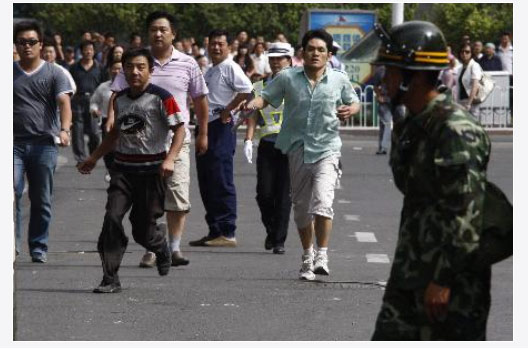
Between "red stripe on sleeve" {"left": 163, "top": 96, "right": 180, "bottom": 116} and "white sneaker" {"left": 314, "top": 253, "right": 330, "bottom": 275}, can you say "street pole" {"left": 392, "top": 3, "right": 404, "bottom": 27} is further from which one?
"red stripe on sleeve" {"left": 163, "top": 96, "right": 180, "bottom": 116}

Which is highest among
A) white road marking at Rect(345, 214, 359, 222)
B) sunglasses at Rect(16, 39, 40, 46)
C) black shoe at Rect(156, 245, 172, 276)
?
sunglasses at Rect(16, 39, 40, 46)

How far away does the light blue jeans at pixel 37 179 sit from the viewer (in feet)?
39.3

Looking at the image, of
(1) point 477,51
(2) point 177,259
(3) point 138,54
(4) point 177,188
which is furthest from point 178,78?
(1) point 477,51

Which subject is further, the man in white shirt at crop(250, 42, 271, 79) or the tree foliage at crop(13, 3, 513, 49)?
the tree foliage at crop(13, 3, 513, 49)

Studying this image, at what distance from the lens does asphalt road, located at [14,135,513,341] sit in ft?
29.3

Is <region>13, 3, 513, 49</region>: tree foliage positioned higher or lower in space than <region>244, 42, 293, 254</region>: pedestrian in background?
higher

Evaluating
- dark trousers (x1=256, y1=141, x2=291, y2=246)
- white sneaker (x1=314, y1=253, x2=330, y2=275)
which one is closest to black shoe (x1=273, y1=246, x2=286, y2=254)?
dark trousers (x1=256, y1=141, x2=291, y2=246)

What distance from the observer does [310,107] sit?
11.1 m

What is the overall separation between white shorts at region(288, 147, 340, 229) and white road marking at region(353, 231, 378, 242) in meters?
2.55

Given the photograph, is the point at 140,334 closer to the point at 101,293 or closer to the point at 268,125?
the point at 101,293

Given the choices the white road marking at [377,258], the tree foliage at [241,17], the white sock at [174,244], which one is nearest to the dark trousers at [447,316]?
the white sock at [174,244]

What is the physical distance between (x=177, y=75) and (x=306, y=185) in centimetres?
123

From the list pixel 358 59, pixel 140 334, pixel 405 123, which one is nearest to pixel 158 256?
pixel 140 334

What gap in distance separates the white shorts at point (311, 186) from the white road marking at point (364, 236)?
2.55 metres
